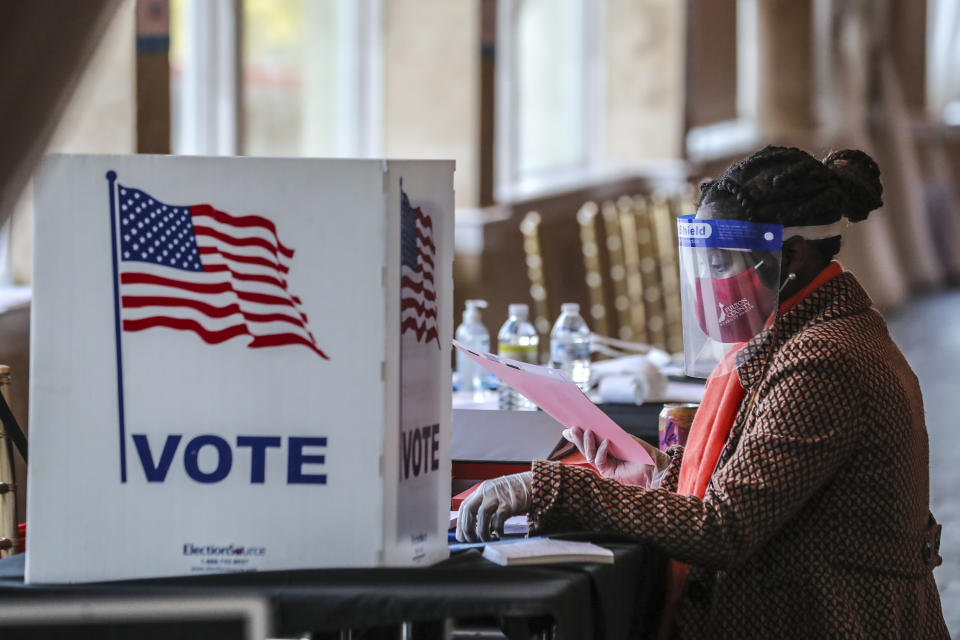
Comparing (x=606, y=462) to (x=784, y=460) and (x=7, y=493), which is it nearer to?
(x=784, y=460)

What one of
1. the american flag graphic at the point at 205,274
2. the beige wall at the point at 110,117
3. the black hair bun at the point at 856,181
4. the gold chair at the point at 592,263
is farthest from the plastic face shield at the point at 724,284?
the gold chair at the point at 592,263

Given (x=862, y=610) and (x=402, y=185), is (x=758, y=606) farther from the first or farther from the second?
(x=402, y=185)

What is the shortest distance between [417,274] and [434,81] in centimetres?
476

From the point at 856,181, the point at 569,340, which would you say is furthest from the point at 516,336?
the point at 856,181

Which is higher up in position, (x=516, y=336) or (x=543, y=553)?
(x=516, y=336)

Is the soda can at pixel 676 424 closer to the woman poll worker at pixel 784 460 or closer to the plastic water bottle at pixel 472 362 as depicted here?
the woman poll worker at pixel 784 460

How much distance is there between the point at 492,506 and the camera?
1.60m

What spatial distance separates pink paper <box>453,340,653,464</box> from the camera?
1.74 metres

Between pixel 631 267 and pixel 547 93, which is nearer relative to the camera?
pixel 631 267

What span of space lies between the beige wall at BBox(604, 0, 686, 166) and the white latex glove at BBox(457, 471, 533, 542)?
701cm

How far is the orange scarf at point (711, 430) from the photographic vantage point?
176cm

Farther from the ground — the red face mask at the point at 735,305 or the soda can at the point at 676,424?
the red face mask at the point at 735,305

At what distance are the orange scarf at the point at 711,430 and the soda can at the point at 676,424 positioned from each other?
0.28 metres

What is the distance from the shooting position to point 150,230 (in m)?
1.36
